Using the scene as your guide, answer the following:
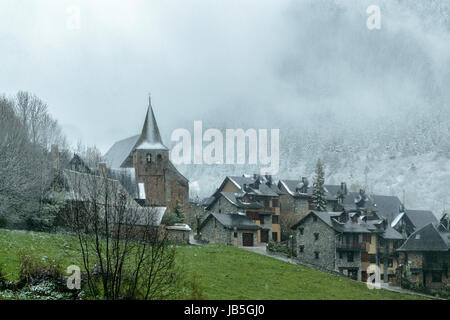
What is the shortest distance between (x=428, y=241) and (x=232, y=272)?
28473 mm

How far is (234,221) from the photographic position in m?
53.5

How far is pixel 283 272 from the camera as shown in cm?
3588

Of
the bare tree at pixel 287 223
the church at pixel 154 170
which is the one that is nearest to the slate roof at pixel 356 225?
the bare tree at pixel 287 223

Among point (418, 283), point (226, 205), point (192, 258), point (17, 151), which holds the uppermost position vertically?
point (17, 151)

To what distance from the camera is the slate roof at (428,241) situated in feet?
167

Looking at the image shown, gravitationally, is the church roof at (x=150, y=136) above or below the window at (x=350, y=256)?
above

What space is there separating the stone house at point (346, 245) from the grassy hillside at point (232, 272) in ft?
33.9

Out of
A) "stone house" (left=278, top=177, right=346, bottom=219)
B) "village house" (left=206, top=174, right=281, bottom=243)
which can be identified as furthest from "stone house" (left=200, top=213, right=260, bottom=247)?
"stone house" (left=278, top=177, right=346, bottom=219)

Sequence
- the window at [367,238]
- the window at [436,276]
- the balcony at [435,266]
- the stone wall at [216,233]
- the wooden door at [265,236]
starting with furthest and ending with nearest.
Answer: the wooden door at [265,236], the stone wall at [216,233], the window at [367,238], the balcony at [435,266], the window at [436,276]

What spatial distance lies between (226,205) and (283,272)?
23.8m

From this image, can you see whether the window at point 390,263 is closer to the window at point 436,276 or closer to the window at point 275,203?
the window at point 436,276

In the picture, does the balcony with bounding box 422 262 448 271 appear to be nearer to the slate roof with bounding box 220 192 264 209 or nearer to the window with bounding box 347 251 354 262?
the window with bounding box 347 251 354 262
